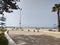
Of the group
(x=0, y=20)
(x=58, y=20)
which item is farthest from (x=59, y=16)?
(x=0, y=20)

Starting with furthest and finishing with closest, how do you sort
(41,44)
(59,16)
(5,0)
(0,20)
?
(59,16) < (0,20) < (5,0) < (41,44)

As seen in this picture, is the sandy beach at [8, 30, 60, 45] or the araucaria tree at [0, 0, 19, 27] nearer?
the sandy beach at [8, 30, 60, 45]

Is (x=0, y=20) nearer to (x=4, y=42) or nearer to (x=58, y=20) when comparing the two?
(x=58, y=20)

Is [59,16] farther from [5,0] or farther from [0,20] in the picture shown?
[5,0]

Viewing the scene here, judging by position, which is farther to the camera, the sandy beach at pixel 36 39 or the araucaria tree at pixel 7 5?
the araucaria tree at pixel 7 5

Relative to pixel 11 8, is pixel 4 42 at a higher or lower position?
lower

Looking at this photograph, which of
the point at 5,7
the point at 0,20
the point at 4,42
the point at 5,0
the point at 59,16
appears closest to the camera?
the point at 4,42

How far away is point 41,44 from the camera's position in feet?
41.8

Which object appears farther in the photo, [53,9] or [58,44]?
[53,9]

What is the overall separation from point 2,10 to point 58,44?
11.5 meters

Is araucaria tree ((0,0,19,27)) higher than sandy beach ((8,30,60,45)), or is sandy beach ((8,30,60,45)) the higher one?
araucaria tree ((0,0,19,27))

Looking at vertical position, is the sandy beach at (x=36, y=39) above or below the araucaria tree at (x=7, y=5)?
below

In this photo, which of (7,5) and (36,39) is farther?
(7,5)

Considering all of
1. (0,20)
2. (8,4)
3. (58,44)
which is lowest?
(58,44)
